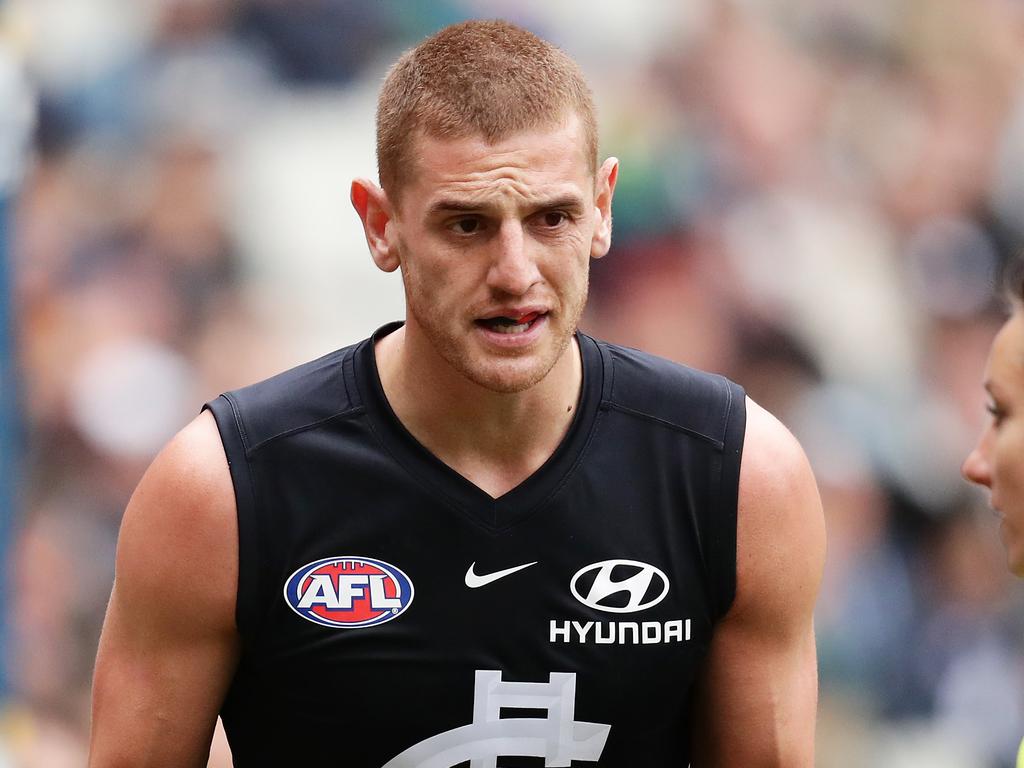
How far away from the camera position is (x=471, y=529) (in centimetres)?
303

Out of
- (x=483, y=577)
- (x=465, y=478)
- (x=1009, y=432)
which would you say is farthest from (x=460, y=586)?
(x=1009, y=432)

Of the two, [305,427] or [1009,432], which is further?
[305,427]

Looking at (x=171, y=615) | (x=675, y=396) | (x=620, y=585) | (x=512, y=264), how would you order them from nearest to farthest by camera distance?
(x=512, y=264), (x=171, y=615), (x=620, y=585), (x=675, y=396)

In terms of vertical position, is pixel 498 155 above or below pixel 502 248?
above

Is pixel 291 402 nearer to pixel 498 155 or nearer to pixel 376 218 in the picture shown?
pixel 376 218

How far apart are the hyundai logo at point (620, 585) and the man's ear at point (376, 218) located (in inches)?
28.5

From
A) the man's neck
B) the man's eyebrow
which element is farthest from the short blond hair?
the man's neck

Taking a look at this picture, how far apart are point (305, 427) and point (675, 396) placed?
76cm

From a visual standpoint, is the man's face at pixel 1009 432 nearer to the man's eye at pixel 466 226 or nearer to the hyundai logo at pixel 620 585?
the hyundai logo at pixel 620 585

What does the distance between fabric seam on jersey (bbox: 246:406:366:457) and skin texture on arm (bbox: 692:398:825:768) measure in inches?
31.0

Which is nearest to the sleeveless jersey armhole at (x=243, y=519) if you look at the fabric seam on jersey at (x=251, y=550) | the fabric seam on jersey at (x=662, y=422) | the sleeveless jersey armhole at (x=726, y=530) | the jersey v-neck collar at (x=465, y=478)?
the fabric seam on jersey at (x=251, y=550)

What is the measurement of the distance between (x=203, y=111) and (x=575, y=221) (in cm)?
257

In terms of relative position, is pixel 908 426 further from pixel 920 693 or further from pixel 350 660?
pixel 350 660

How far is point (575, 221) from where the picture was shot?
9.46 ft
